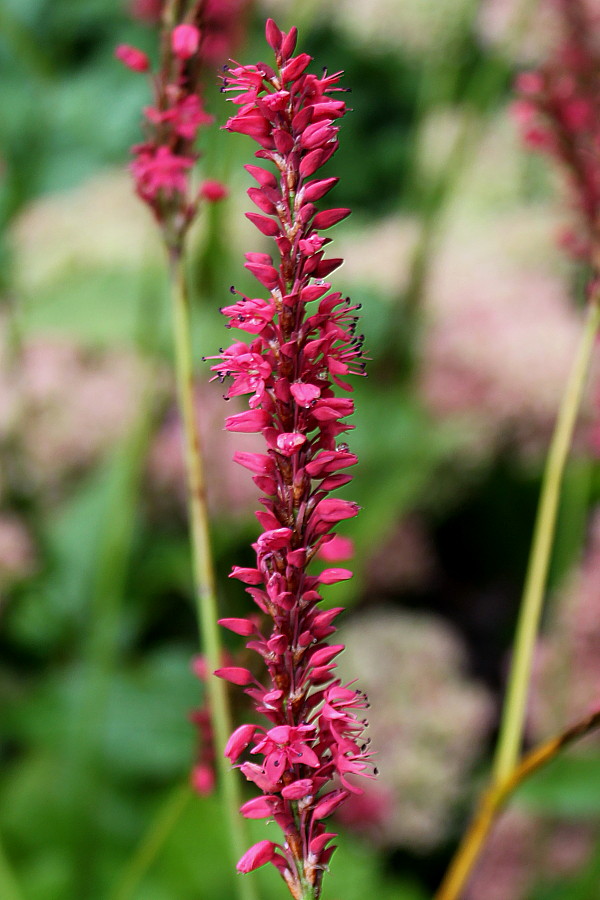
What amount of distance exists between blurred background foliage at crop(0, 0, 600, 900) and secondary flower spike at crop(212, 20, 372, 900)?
0.29 meters

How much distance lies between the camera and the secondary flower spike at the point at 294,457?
0.74 ft

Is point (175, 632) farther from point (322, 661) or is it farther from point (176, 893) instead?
point (322, 661)

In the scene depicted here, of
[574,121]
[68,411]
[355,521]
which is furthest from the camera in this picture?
[68,411]

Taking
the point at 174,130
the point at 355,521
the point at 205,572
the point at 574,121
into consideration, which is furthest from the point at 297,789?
the point at 355,521

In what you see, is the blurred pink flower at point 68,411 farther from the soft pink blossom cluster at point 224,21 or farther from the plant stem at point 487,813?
the plant stem at point 487,813

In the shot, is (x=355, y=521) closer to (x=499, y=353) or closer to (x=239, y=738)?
Result: (x=499, y=353)

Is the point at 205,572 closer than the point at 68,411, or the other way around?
the point at 205,572

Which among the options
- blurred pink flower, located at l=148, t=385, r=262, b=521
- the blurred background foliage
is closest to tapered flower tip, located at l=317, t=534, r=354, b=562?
the blurred background foliage

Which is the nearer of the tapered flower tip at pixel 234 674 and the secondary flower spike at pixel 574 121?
the tapered flower tip at pixel 234 674

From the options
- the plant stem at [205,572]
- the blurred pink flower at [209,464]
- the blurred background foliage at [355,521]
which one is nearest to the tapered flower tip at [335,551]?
the plant stem at [205,572]

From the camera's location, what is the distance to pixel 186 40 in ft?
1.12

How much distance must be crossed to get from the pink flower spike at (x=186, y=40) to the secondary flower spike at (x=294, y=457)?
0.35 feet

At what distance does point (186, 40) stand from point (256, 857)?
259 millimetres

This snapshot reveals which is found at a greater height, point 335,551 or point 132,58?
point 132,58
